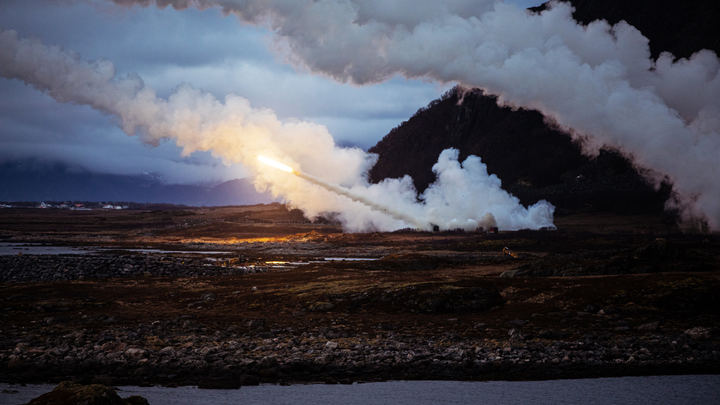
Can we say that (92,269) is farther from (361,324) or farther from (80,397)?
(80,397)

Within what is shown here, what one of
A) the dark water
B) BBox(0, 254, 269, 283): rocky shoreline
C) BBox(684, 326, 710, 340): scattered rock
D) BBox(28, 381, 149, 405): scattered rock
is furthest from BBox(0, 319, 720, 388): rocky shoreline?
BBox(0, 254, 269, 283): rocky shoreline

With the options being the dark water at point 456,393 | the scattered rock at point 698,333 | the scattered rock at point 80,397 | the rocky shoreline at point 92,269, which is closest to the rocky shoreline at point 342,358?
the scattered rock at point 698,333

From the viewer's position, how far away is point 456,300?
45781 mm

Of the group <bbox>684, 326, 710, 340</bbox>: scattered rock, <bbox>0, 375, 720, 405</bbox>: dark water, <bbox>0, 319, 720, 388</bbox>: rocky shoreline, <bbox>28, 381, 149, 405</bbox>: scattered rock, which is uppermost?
<bbox>28, 381, 149, 405</bbox>: scattered rock

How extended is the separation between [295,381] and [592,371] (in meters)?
15.5

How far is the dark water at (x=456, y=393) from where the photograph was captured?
2692 cm

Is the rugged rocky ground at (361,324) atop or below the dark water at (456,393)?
atop

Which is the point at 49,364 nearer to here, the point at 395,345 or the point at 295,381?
the point at 295,381

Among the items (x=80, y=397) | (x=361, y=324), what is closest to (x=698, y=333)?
(x=361, y=324)

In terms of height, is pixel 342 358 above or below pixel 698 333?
below

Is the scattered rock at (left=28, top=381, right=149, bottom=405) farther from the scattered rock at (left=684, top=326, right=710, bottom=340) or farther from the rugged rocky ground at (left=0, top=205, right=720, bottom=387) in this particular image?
the scattered rock at (left=684, top=326, right=710, bottom=340)

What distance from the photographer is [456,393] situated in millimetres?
28188

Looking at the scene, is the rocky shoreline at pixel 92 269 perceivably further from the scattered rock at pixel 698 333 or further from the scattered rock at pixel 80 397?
the scattered rock at pixel 698 333

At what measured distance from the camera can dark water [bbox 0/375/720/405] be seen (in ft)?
88.3
